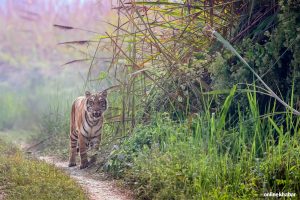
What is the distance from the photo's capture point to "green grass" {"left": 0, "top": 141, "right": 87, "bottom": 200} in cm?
562

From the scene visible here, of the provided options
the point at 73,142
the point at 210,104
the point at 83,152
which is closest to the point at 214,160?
the point at 210,104

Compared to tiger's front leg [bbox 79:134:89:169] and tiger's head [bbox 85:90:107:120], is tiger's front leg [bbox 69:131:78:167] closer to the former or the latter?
tiger's front leg [bbox 79:134:89:169]

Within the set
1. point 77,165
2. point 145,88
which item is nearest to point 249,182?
point 145,88

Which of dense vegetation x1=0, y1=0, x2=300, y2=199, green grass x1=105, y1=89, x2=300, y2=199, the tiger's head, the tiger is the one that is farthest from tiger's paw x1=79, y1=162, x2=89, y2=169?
green grass x1=105, y1=89, x2=300, y2=199

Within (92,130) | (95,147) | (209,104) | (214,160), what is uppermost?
(209,104)

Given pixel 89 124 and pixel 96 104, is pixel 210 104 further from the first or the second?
pixel 89 124

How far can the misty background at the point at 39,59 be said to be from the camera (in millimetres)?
11805

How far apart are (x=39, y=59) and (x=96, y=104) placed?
4035mm

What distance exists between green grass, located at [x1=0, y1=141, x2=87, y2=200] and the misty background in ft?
15.7

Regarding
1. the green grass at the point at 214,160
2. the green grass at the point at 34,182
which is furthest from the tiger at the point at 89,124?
the green grass at the point at 34,182

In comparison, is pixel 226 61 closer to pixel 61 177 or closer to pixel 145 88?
pixel 145 88

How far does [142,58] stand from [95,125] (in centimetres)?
136

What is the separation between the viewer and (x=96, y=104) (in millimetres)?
8852

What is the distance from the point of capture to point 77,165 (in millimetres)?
9070
